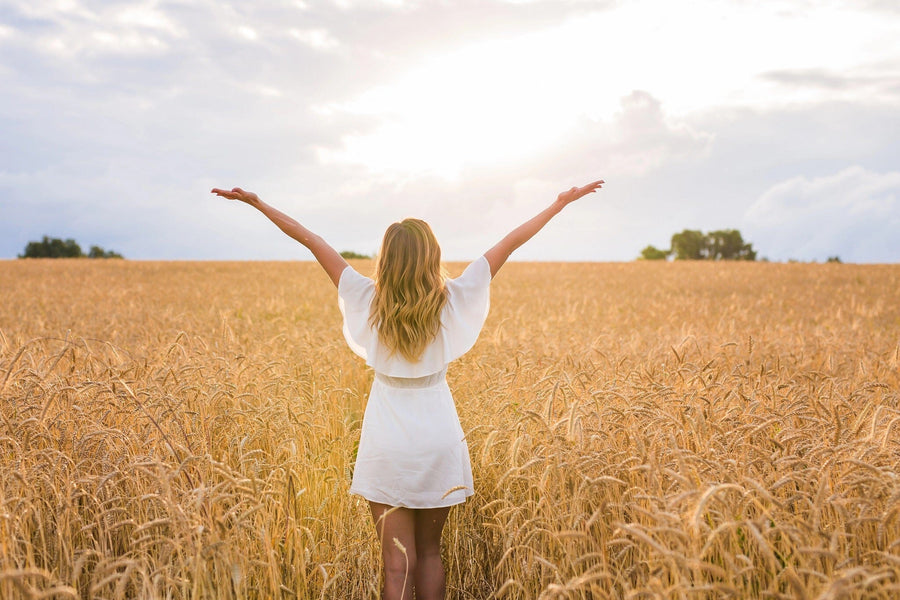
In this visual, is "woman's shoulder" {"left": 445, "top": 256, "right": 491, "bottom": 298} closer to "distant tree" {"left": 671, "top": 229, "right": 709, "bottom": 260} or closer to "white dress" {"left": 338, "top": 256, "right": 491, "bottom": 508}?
"white dress" {"left": 338, "top": 256, "right": 491, "bottom": 508}

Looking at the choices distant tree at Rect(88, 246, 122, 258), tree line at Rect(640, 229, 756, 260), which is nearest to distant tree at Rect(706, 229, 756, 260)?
tree line at Rect(640, 229, 756, 260)

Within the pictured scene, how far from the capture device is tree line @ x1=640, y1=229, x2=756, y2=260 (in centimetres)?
8250

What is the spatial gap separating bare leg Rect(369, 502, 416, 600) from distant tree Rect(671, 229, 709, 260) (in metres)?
90.3

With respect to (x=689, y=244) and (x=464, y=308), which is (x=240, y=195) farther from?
(x=689, y=244)

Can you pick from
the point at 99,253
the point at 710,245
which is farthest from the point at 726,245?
the point at 99,253

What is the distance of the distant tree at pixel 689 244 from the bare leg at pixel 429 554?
90.1 meters

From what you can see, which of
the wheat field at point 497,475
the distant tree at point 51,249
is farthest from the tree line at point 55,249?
the wheat field at point 497,475

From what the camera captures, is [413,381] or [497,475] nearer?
[413,381]

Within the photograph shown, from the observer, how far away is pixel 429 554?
3529 millimetres

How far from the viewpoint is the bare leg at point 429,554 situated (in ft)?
11.3

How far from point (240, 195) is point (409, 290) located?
5.12 feet

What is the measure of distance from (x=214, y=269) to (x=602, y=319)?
26.3 meters

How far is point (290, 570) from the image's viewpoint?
128 inches

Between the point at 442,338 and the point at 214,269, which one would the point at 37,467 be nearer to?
the point at 442,338
